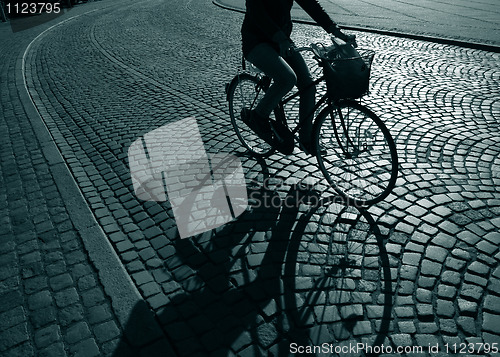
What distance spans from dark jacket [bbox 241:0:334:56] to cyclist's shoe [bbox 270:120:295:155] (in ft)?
2.86

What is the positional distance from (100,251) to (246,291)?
4.79 ft

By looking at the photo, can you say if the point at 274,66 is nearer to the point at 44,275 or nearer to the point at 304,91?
the point at 304,91

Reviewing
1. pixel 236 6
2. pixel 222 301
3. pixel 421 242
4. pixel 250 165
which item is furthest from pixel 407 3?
pixel 222 301

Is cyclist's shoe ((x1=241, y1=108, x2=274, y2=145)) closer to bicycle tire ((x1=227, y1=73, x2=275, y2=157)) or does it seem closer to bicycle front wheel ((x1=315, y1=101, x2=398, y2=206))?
bicycle tire ((x1=227, y1=73, x2=275, y2=157))

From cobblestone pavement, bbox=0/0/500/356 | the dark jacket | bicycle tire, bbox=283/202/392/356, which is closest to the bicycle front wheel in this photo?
cobblestone pavement, bbox=0/0/500/356

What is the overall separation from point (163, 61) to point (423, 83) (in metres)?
6.13

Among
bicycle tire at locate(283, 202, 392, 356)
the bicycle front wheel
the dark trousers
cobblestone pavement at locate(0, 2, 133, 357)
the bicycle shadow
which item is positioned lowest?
cobblestone pavement at locate(0, 2, 133, 357)

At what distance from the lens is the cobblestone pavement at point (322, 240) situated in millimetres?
2842

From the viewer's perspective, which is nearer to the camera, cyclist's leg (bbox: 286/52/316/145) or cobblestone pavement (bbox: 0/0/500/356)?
cobblestone pavement (bbox: 0/0/500/356)

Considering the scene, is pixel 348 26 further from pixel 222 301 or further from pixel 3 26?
pixel 3 26

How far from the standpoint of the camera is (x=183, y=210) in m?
4.28

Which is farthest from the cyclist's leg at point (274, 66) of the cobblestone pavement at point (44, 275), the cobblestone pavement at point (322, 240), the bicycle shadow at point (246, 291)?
the cobblestone pavement at point (44, 275)

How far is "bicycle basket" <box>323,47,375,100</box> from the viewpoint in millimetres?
3531

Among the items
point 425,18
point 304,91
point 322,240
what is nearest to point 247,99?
point 304,91
